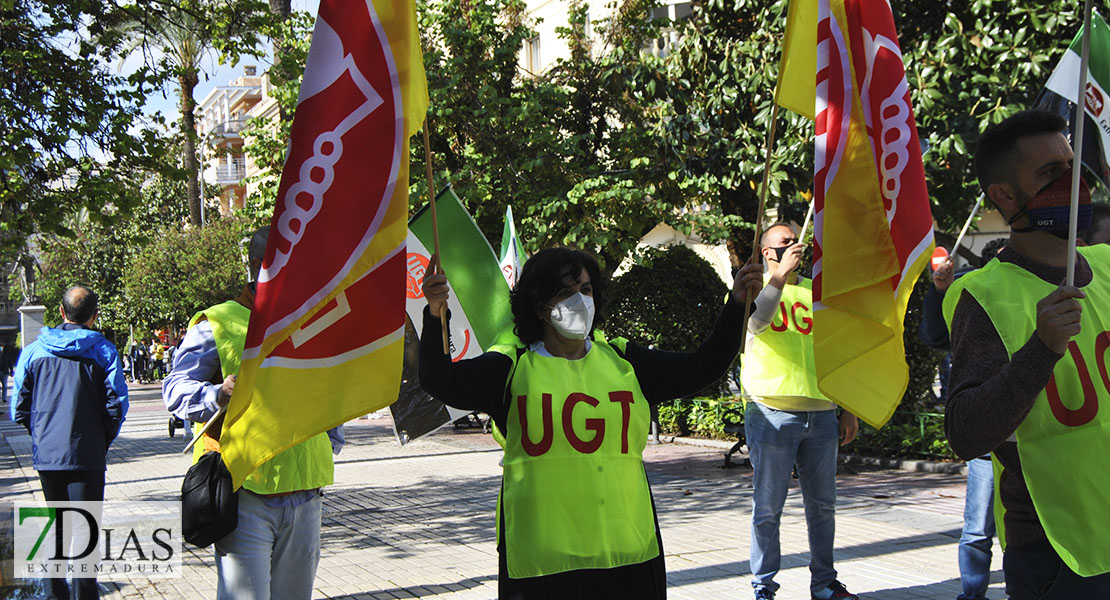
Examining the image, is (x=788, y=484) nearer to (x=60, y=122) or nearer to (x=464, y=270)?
(x=464, y=270)

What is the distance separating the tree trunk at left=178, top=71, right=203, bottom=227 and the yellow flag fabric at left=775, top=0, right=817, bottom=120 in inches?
322

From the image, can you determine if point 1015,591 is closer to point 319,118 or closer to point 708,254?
point 319,118

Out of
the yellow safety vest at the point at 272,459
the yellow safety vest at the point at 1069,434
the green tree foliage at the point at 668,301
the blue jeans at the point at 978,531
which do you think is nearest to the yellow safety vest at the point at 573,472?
the yellow safety vest at the point at 272,459

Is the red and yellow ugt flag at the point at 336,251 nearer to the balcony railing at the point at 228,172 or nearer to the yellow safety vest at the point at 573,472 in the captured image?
the yellow safety vest at the point at 573,472

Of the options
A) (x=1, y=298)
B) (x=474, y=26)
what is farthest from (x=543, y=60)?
(x=1, y=298)

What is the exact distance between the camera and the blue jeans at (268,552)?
150 inches

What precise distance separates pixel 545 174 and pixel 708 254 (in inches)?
690

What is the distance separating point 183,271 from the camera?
40.8m

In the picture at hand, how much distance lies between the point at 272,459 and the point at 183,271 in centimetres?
3929

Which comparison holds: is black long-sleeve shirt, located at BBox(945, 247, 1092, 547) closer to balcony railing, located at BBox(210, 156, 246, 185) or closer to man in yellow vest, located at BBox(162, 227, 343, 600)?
man in yellow vest, located at BBox(162, 227, 343, 600)

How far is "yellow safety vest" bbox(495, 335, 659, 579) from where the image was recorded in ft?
11.0

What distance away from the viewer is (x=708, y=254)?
32.8 m

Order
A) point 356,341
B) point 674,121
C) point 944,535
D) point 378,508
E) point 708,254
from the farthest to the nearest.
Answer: point 708,254, point 674,121, point 378,508, point 944,535, point 356,341

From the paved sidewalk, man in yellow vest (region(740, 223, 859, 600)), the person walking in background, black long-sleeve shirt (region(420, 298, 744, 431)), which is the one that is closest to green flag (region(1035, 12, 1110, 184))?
the person walking in background
